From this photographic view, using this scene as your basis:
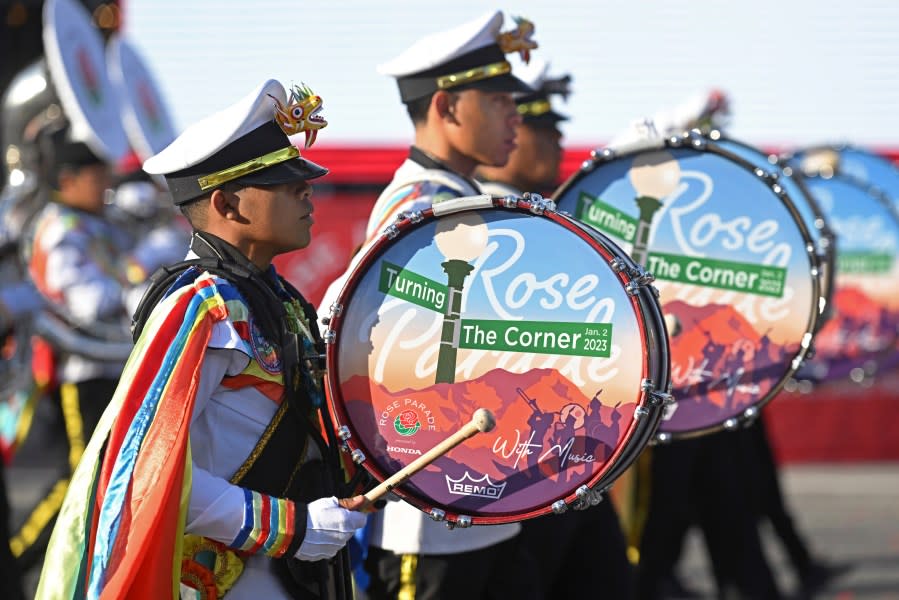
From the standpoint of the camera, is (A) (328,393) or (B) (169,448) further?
(A) (328,393)

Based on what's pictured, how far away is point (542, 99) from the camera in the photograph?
4992 millimetres


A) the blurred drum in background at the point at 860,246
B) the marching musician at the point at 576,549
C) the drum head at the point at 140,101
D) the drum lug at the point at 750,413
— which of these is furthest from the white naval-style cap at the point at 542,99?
the drum head at the point at 140,101

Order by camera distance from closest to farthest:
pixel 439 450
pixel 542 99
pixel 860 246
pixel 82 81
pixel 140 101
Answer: pixel 439 450 < pixel 542 99 < pixel 860 246 < pixel 82 81 < pixel 140 101

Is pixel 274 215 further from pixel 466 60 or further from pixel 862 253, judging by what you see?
pixel 862 253

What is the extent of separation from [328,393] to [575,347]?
17.9 inches

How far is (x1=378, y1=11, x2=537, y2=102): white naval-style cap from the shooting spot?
13.2 feet

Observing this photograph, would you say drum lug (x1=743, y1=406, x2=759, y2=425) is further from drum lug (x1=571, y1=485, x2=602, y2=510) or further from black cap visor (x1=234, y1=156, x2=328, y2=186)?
black cap visor (x1=234, y1=156, x2=328, y2=186)

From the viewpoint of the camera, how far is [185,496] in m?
2.87

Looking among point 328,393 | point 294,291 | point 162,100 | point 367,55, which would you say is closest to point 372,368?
point 328,393

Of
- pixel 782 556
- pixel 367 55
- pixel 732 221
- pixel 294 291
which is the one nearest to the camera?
pixel 294 291

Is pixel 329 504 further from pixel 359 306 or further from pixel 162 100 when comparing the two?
pixel 162 100

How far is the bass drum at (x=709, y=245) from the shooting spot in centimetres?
393

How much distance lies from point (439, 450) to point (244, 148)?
66 centimetres

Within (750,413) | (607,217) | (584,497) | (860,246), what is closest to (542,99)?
(607,217)
